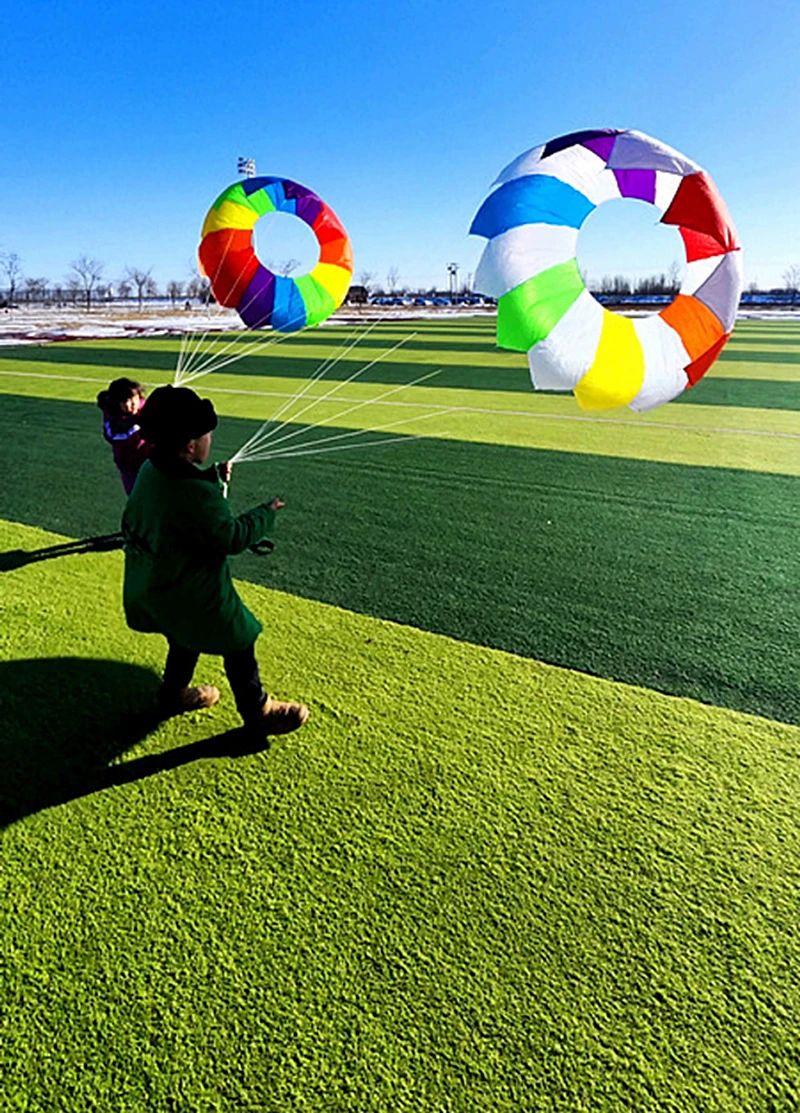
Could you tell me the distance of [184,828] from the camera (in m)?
2.75

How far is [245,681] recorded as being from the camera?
308 cm

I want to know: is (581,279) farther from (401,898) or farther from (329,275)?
(329,275)

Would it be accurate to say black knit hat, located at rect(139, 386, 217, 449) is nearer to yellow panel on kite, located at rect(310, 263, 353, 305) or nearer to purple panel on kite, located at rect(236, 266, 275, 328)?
purple panel on kite, located at rect(236, 266, 275, 328)

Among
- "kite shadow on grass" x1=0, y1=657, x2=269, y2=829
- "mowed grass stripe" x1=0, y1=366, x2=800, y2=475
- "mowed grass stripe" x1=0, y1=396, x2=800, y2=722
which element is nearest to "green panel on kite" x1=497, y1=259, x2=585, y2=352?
"mowed grass stripe" x1=0, y1=396, x2=800, y2=722

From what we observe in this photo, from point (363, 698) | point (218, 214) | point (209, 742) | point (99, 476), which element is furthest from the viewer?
point (99, 476)

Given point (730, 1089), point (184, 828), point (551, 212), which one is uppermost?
point (551, 212)

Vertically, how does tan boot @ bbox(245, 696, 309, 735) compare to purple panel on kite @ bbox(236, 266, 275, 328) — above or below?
below

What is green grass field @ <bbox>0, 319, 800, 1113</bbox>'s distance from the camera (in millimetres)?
1938

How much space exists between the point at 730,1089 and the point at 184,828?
6.47 feet

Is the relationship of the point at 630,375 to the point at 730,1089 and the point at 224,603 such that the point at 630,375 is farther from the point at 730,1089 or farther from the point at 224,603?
the point at 730,1089

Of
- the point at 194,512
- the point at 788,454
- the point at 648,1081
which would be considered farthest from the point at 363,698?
the point at 788,454

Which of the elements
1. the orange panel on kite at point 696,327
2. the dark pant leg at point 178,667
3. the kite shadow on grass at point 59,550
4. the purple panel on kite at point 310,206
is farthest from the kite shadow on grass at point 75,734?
the purple panel on kite at point 310,206

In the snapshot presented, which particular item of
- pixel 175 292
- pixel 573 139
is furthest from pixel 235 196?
pixel 175 292

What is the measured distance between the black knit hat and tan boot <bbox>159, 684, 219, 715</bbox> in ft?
4.20
